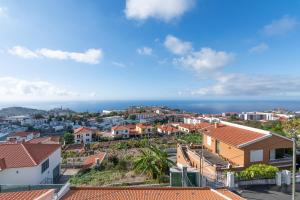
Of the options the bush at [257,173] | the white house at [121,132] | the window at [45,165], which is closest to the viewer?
the bush at [257,173]

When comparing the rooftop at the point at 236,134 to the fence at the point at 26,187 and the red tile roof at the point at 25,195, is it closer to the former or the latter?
the fence at the point at 26,187

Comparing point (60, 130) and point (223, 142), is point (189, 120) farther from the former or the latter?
point (223, 142)

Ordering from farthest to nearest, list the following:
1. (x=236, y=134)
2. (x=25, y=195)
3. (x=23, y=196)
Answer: (x=236, y=134), (x=25, y=195), (x=23, y=196)

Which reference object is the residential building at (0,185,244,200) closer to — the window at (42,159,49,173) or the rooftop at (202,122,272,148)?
the rooftop at (202,122,272,148)

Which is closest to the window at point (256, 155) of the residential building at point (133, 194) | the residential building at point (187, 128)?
the residential building at point (133, 194)

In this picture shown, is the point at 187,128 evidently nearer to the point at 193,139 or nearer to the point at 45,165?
the point at 193,139

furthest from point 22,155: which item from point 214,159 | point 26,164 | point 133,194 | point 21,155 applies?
point 214,159

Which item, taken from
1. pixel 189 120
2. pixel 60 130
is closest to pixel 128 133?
pixel 189 120
